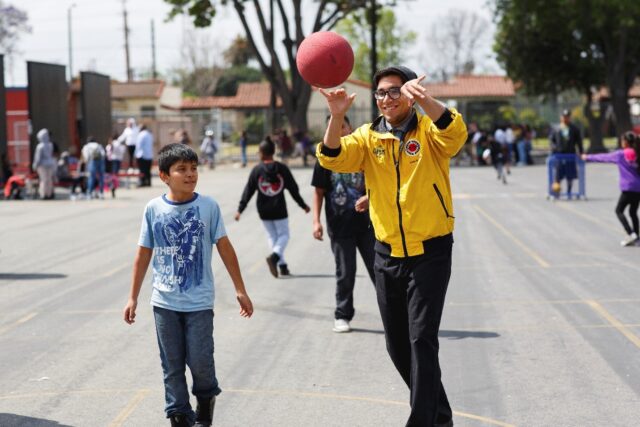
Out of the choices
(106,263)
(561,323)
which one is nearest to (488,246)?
(106,263)

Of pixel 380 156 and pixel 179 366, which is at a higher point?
pixel 380 156

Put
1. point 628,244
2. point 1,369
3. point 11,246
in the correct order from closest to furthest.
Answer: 1. point 1,369
2. point 628,244
3. point 11,246

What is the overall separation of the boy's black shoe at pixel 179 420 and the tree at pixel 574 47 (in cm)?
4571

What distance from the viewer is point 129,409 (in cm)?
721

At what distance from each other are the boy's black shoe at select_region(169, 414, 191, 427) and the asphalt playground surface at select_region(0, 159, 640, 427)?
588mm

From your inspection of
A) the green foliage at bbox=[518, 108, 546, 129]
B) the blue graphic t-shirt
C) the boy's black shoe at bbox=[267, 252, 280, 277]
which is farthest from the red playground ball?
the green foliage at bbox=[518, 108, 546, 129]

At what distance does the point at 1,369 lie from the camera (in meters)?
8.59

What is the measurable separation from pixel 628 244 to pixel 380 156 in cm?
1150

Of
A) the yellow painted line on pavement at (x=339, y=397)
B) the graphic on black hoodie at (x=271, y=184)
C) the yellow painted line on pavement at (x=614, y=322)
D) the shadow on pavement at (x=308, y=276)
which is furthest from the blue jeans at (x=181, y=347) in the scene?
the shadow on pavement at (x=308, y=276)

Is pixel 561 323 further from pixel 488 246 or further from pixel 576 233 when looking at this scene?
pixel 576 233

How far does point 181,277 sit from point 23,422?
158 cm

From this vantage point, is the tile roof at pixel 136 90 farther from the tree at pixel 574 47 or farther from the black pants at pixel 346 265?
the black pants at pixel 346 265

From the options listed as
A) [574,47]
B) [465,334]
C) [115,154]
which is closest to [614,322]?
[465,334]

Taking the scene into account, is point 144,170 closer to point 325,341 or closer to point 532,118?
point 325,341
